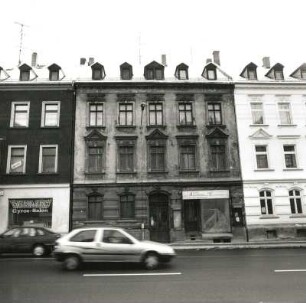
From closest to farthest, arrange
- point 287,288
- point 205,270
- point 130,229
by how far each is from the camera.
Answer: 1. point 287,288
2. point 205,270
3. point 130,229

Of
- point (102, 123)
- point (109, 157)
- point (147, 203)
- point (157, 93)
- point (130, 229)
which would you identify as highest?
point (157, 93)

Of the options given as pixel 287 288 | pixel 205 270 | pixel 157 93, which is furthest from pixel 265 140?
pixel 287 288

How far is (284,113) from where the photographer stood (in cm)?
2572

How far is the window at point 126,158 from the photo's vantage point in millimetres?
23781

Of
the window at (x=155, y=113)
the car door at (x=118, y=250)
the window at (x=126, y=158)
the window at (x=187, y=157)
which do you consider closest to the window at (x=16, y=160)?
the window at (x=126, y=158)

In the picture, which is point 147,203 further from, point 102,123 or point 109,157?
point 102,123

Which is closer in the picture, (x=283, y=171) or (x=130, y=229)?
(x=130, y=229)

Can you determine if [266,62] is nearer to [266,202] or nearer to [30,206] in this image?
[266,202]

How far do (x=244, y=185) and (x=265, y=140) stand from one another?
3866 millimetres

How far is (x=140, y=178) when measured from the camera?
77.1 ft

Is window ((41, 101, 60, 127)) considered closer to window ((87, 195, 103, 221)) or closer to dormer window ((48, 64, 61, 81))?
dormer window ((48, 64, 61, 81))

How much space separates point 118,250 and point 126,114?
14709mm

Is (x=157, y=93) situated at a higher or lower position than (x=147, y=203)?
higher

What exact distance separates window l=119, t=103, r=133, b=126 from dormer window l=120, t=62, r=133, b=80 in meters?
2.46
